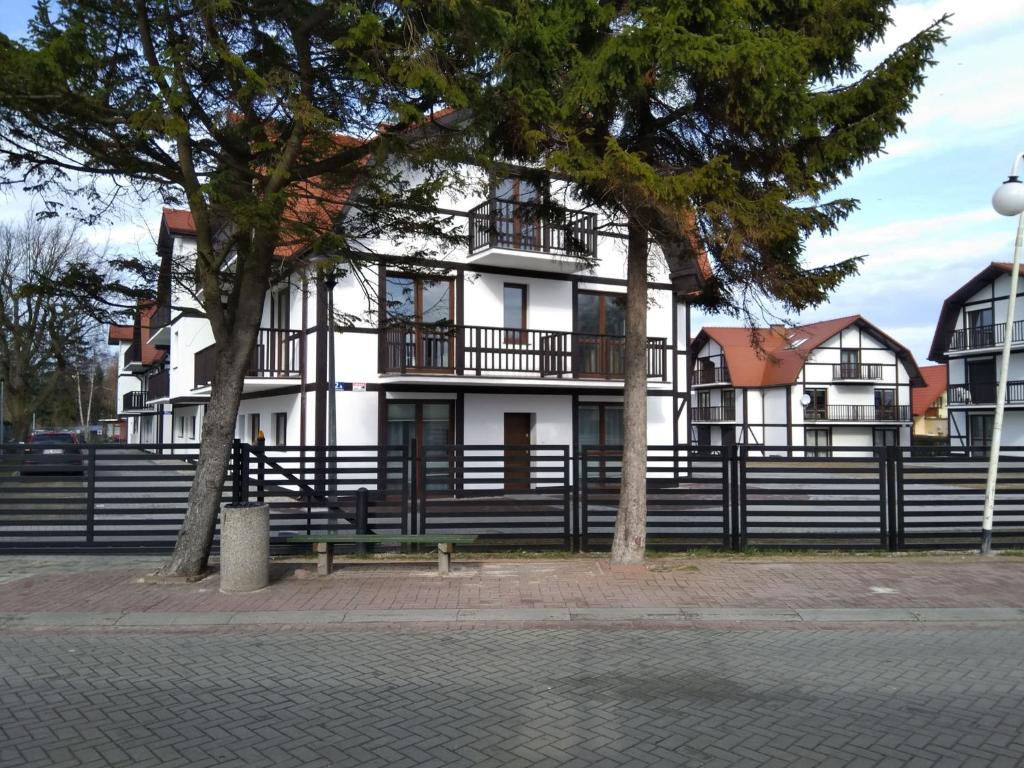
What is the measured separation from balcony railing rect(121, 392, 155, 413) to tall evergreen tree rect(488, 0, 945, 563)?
131 ft

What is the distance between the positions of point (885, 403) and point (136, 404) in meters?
47.4

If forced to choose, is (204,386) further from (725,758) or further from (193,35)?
(725,758)

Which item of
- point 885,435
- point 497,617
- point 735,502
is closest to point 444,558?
point 497,617

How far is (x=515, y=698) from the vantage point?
5496mm

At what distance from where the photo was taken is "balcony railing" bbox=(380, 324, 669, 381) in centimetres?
1967

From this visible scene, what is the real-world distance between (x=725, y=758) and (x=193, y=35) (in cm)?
882

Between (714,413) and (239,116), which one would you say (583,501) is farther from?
(714,413)

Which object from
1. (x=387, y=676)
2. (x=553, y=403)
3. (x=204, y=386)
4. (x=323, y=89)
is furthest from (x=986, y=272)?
(x=387, y=676)

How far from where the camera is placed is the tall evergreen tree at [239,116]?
8211mm

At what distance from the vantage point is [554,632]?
7.50 m

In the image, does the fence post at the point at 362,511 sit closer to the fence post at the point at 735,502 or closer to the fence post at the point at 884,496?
the fence post at the point at 735,502

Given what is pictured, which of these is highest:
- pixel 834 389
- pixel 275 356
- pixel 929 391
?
pixel 929 391

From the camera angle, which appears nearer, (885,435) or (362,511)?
(362,511)

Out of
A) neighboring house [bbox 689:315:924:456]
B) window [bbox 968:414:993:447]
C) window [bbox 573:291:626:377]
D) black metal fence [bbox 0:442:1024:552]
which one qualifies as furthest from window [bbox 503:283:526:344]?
window [bbox 968:414:993:447]
